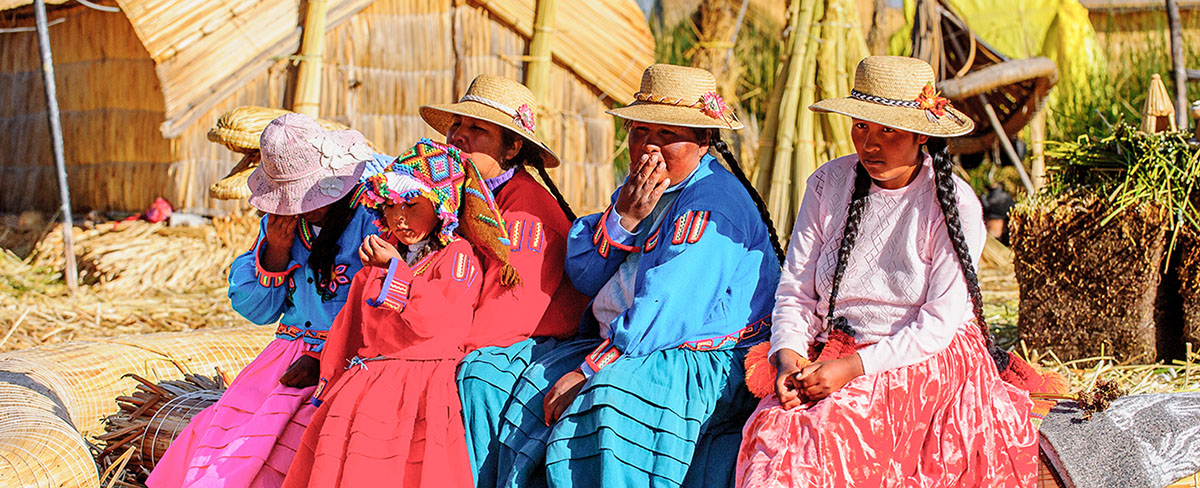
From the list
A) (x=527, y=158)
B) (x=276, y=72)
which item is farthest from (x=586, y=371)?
(x=276, y=72)

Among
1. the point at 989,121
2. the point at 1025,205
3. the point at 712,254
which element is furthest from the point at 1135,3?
the point at 712,254

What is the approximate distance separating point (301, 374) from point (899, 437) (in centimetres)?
191

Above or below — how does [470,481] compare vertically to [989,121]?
below

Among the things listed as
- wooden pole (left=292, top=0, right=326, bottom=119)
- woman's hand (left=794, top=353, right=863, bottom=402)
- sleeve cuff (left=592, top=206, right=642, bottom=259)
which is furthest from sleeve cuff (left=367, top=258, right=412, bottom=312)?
wooden pole (left=292, top=0, right=326, bottom=119)

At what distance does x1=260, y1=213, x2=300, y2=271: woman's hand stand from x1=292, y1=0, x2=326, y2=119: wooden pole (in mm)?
2607

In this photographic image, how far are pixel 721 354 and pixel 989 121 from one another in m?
7.00

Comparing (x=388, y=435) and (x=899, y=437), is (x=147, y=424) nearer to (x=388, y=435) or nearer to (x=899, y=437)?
(x=388, y=435)

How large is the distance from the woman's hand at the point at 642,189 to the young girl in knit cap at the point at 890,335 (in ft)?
1.46

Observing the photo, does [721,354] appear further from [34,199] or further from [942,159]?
[34,199]

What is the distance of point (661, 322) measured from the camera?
9.83 feet

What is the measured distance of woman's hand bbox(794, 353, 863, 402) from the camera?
2.72 metres

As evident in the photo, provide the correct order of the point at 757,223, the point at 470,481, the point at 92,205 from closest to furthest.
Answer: the point at 470,481, the point at 757,223, the point at 92,205

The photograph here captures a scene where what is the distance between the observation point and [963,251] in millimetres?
2762

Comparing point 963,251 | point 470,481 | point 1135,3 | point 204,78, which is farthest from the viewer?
point 1135,3
